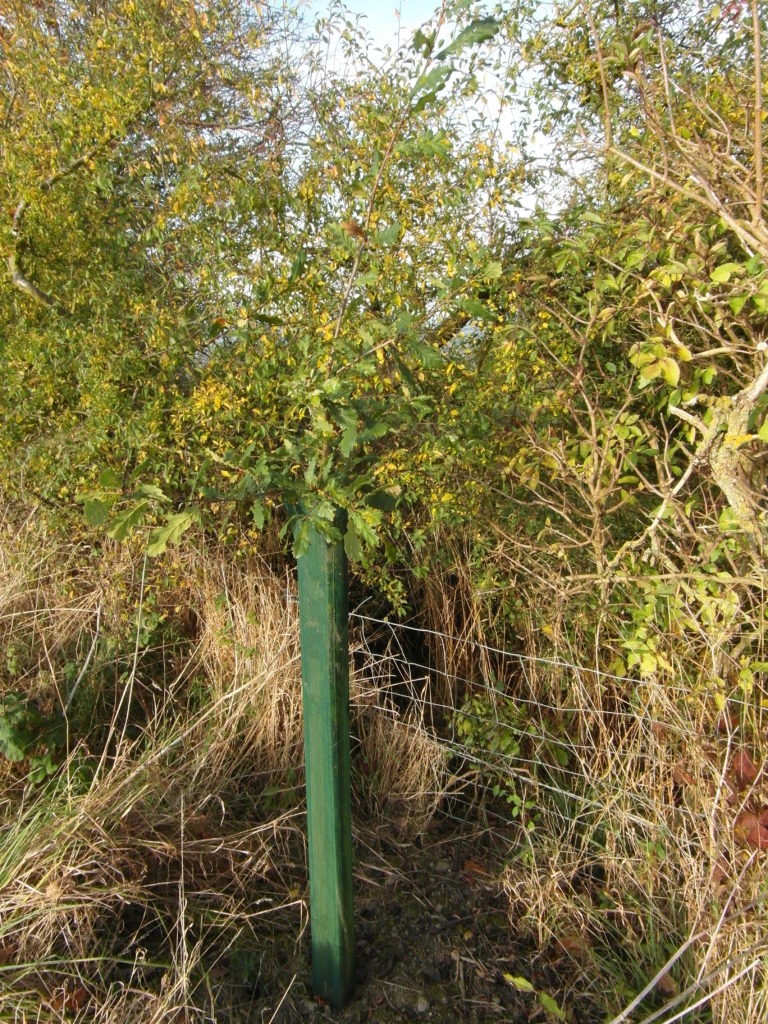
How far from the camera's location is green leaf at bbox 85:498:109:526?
1320mm

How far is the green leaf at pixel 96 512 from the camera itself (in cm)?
132

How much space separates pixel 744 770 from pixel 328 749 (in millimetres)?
1194

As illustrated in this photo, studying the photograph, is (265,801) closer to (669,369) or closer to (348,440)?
(348,440)

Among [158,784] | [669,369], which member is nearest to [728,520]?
[669,369]

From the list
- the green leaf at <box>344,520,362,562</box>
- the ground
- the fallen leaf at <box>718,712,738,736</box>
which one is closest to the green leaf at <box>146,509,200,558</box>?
the green leaf at <box>344,520,362,562</box>

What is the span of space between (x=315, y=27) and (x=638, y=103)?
134 centimetres

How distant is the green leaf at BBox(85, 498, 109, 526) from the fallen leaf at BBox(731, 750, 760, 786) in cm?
177

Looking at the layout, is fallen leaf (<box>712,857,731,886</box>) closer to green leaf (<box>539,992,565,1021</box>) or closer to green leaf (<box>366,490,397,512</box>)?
green leaf (<box>539,992,565,1021</box>)

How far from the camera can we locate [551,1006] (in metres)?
1.87

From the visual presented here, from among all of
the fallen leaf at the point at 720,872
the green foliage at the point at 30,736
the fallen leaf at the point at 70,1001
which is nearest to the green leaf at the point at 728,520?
the fallen leaf at the point at 720,872

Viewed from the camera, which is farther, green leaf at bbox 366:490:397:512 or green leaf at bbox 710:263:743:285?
green leaf at bbox 710:263:743:285

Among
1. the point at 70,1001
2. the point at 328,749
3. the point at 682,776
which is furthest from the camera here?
the point at 682,776

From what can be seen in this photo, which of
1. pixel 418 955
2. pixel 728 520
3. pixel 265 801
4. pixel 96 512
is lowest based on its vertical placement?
pixel 418 955

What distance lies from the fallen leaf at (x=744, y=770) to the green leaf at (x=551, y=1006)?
78 centimetres
